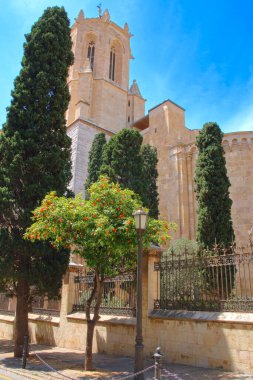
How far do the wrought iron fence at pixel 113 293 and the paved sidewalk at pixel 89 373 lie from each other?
1.24m

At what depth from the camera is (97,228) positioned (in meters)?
6.68

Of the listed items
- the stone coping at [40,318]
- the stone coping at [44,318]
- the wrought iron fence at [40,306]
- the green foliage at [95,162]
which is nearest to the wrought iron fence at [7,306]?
the wrought iron fence at [40,306]

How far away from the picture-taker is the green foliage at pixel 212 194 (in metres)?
12.7

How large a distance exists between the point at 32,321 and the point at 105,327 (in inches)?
166

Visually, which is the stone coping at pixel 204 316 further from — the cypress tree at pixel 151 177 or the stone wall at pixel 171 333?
the cypress tree at pixel 151 177

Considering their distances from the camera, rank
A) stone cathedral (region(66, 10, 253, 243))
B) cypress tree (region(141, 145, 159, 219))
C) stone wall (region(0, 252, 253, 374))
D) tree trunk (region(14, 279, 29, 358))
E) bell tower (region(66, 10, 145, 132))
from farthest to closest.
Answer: bell tower (region(66, 10, 145, 132)), stone cathedral (region(66, 10, 253, 243)), cypress tree (region(141, 145, 159, 219)), tree trunk (region(14, 279, 29, 358)), stone wall (region(0, 252, 253, 374))

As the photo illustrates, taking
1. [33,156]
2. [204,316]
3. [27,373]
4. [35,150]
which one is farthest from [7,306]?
[204,316]

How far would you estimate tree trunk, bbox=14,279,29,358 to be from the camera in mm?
8812

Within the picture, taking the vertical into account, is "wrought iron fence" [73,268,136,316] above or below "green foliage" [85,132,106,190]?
below

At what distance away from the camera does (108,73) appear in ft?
113

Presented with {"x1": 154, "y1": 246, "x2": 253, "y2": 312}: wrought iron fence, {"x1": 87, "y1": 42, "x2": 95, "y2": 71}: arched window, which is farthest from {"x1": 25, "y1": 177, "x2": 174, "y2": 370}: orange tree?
{"x1": 87, "y1": 42, "x2": 95, "y2": 71}: arched window

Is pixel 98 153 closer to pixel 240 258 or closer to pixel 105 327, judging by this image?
pixel 105 327

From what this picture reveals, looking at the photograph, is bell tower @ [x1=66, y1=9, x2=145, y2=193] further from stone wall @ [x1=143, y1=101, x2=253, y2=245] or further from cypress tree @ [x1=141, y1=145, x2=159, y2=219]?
cypress tree @ [x1=141, y1=145, x2=159, y2=219]

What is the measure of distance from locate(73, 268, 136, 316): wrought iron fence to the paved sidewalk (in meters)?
1.24
